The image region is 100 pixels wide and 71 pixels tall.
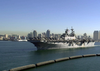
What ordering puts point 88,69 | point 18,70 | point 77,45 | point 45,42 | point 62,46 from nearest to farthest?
point 18,70 → point 88,69 → point 45,42 → point 62,46 → point 77,45

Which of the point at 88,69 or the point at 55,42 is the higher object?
the point at 55,42

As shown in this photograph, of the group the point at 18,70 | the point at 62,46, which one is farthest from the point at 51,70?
the point at 62,46

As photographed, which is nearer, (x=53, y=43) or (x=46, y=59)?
(x=46, y=59)

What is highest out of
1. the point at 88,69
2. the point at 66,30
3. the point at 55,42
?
the point at 66,30

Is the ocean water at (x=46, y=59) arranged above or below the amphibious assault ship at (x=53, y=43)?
below

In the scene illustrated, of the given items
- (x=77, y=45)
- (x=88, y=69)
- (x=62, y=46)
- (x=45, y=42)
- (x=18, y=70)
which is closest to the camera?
(x=18, y=70)

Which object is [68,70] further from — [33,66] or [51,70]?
[33,66]

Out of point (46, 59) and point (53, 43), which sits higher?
point (53, 43)

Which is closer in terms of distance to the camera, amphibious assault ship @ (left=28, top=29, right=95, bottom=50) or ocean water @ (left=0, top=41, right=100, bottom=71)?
ocean water @ (left=0, top=41, right=100, bottom=71)

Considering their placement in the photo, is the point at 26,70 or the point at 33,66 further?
the point at 33,66

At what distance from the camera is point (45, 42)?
113 feet

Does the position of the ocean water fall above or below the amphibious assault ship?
below

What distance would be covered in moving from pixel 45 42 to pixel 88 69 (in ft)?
66.7

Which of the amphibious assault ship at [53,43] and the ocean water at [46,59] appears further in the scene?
the amphibious assault ship at [53,43]
